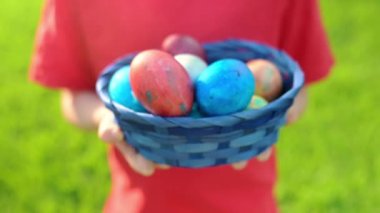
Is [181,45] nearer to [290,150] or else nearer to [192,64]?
[192,64]

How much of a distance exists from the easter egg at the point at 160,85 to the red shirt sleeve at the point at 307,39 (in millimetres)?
356

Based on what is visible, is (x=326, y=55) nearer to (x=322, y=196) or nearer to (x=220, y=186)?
(x=220, y=186)

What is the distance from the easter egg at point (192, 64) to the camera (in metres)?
1.26

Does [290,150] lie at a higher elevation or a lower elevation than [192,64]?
lower

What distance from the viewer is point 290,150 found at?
8.93ft

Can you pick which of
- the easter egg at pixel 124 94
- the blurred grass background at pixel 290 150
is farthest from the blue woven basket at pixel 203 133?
the blurred grass background at pixel 290 150

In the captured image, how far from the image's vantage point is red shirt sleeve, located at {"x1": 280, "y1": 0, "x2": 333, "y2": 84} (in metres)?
1.44

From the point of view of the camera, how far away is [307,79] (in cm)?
156

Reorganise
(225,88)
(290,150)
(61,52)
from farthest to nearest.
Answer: (290,150) < (61,52) < (225,88)

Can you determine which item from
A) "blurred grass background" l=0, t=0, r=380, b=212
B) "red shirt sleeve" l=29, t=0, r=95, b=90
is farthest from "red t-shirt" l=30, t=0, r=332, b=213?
"blurred grass background" l=0, t=0, r=380, b=212

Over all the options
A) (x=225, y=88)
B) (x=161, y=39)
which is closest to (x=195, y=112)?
(x=225, y=88)

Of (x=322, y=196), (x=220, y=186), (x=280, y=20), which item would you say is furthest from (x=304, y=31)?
(x=322, y=196)

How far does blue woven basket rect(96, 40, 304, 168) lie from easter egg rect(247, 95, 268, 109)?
0.16ft

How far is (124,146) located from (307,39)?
0.47 m
